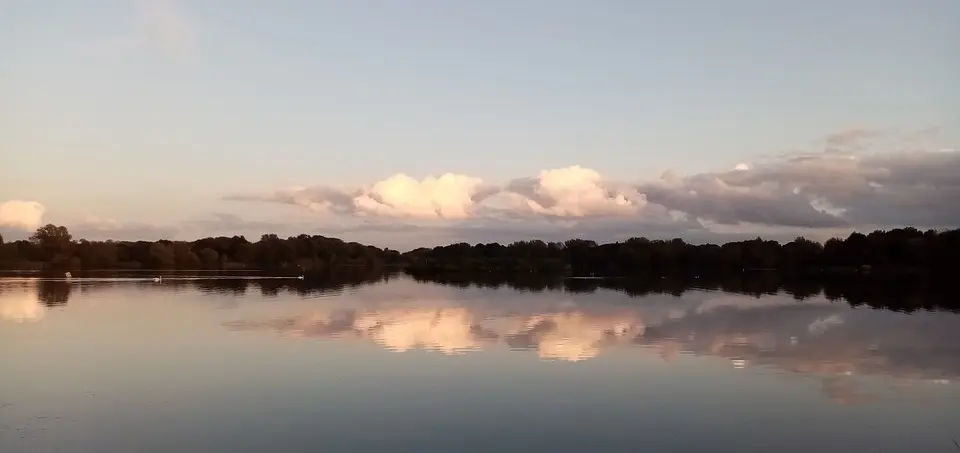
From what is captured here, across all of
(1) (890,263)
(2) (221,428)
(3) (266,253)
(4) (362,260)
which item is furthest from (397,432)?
(4) (362,260)

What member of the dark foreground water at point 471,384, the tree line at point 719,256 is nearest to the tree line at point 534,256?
the tree line at point 719,256

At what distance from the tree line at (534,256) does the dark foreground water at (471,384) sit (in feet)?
225

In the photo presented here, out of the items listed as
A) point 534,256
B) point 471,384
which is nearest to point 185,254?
point 534,256

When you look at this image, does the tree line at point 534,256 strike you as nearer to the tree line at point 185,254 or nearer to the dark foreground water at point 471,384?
the tree line at point 185,254

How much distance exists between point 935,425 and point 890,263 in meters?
91.6

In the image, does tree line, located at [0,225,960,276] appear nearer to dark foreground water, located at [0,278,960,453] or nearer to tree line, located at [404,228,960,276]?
tree line, located at [404,228,960,276]

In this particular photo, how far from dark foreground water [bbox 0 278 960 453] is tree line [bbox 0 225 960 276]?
68440 mm

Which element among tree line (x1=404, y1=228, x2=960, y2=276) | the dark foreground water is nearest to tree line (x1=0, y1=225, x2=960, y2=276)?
tree line (x1=404, y1=228, x2=960, y2=276)

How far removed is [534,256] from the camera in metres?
118

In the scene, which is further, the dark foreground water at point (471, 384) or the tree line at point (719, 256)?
the tree line at point (719, 256)

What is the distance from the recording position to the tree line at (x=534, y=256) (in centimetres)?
9094

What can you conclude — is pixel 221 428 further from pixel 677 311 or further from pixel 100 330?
pixel 677 311

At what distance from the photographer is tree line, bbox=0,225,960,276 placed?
3580 inches

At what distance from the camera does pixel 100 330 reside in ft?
77.6
